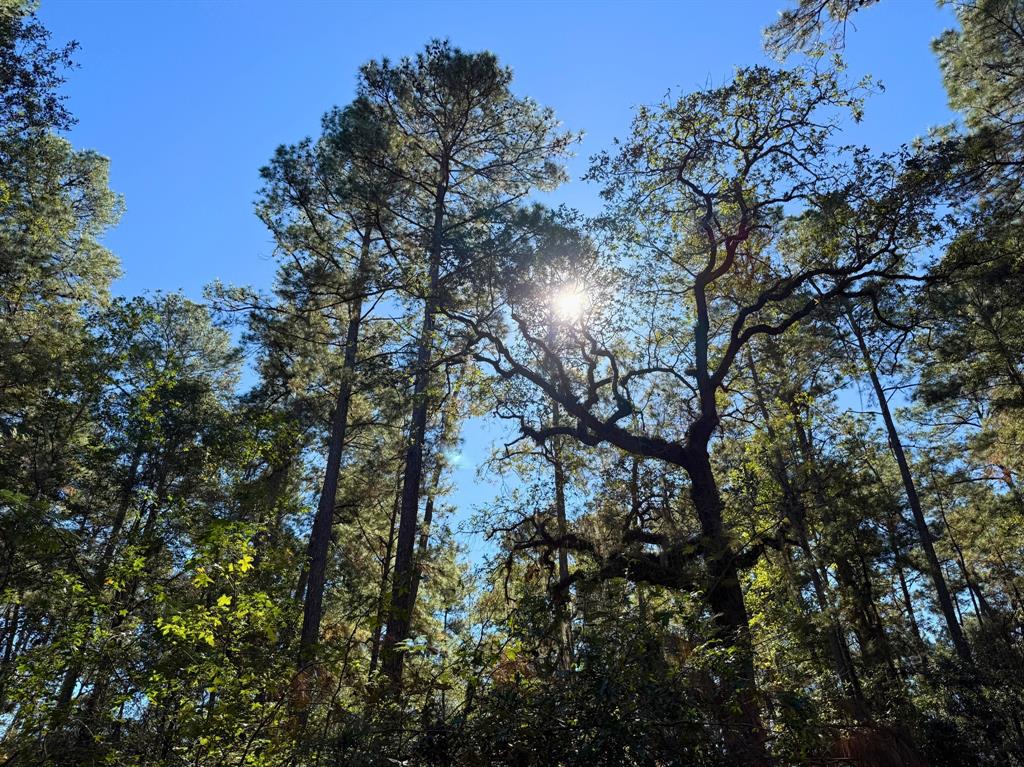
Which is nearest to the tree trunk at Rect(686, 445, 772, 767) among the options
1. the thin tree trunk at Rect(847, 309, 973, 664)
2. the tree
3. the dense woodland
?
the dense woodland

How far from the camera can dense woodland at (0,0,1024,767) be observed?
153 inches

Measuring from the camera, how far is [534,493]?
37.2ft

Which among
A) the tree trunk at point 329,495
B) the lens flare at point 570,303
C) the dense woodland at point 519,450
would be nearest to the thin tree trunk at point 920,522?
the dense woodland at point 519,450

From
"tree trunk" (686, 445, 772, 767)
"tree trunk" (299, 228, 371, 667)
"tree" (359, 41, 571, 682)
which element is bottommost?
"tree trunk" (686, 445, 772, 767)

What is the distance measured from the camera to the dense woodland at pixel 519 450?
153 inches

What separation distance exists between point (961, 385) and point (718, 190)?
294 inches

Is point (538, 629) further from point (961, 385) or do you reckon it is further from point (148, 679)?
point (961, 385)

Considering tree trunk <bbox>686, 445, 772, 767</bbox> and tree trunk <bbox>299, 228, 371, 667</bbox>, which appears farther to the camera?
tree trunk <bbox>299, 228, 371, 667</bbox>

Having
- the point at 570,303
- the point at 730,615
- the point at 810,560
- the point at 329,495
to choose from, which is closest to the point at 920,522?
the point at 810,560

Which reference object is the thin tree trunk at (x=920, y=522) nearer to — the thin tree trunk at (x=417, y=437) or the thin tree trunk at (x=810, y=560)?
the thin tree trunk at (x=810, y=560)

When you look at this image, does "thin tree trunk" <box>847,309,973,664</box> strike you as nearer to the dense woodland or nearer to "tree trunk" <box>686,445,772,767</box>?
the dense woodland

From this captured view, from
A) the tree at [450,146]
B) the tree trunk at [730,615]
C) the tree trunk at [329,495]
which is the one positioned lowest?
the tree trunk at [730,615]

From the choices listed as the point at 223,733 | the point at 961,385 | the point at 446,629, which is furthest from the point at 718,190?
the point at 446,629

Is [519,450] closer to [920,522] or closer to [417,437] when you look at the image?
[417,437]
